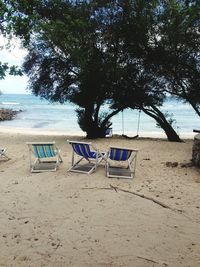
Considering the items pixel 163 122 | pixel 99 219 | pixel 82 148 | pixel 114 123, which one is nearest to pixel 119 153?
pixel 82 148

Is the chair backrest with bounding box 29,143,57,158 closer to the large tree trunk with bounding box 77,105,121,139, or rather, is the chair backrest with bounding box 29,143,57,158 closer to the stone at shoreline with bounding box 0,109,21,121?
the large tree trunk with bounding box 77,105,121,139

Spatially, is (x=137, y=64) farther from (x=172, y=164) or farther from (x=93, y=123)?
(x=172, y=164)

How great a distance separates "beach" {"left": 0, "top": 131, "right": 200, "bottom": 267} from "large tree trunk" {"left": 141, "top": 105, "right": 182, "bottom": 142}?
744cm

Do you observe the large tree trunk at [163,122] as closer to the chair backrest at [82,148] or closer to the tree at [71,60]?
the tree at [71,60]

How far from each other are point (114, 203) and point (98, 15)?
1044cm

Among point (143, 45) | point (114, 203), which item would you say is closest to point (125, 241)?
point (114, 203)

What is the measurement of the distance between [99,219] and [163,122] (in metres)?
11.3

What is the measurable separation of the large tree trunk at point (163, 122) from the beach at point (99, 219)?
744 centimetres

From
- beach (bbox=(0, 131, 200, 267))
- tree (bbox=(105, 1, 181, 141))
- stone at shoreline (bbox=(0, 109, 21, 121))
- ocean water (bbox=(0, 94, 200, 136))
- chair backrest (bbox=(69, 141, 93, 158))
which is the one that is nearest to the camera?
beach (bbox=(0, 131, 200, 267))

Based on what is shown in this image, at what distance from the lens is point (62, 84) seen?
49.5 ft

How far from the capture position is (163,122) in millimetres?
15383

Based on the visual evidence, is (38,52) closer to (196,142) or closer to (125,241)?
(196,142)

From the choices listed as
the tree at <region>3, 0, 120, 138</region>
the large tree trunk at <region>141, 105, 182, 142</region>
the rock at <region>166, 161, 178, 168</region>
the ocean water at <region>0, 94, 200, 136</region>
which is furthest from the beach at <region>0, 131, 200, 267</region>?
the ocean water at <region>0, 94, 200, 136</region>

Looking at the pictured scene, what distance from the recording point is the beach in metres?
3.69
